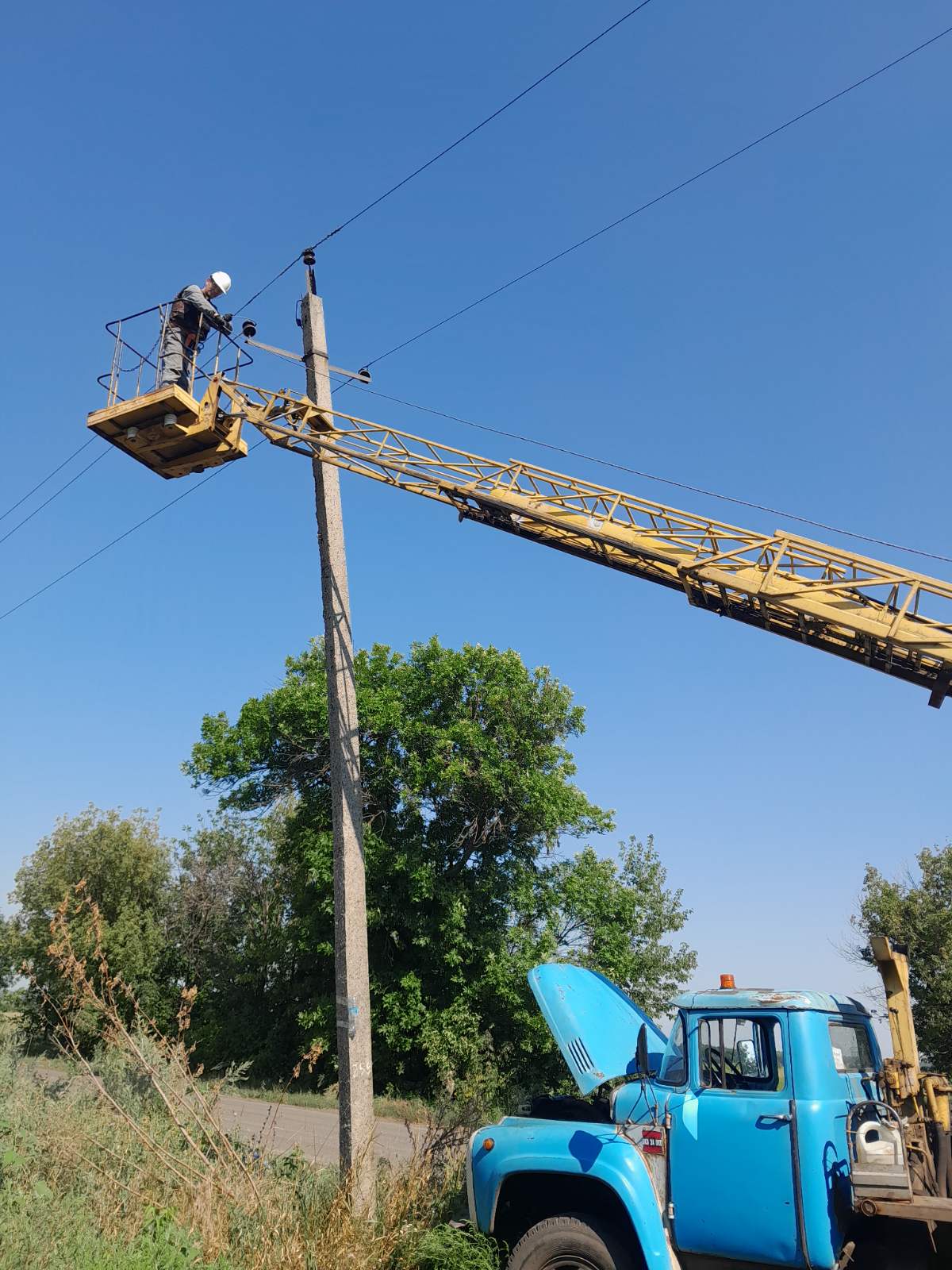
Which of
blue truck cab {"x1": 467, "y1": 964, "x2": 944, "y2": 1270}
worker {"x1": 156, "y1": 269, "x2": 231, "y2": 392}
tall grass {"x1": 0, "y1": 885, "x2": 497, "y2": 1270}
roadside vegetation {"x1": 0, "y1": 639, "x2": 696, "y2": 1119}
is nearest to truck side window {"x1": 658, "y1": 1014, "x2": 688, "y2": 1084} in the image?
blue truck cab {"x1": 467, "y1": 964, "x2": 944, "y2": 1270}

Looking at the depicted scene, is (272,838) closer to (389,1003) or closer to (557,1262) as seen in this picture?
(389,1003)

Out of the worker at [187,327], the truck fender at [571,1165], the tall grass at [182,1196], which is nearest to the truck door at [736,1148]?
the truck fender at [571,1165]

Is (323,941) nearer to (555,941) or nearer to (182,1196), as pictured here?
(555,941)

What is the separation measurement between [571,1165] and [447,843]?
19.7m

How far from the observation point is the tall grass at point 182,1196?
6.31m

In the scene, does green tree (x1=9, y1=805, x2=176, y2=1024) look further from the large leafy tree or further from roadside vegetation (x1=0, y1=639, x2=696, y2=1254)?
the large leafy tree

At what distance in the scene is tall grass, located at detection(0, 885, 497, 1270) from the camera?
6.31 metres

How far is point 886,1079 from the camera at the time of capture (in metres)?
5.95

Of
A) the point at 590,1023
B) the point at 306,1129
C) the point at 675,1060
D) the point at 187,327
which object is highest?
the point at 187,327

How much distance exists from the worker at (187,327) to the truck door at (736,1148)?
851 cm

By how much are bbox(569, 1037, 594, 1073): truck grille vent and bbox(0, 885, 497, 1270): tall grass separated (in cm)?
140

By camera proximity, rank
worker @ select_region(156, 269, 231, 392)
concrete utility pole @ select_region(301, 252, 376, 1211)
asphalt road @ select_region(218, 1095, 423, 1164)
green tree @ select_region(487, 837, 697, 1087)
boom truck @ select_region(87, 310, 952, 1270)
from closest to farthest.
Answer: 1. boom truck @ select_region(87, 310, 952, 1270)
2. concrete utility pole @ select_region(301, 252, 376, 1211)
3. worker @ select_region(156, 269, 231, 392)
4. asphalt road @ select_region(218, 1095, 423, 1164)
5. green tree @ select_region(487, 837, 697, 1087)

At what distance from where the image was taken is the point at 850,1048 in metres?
6.10

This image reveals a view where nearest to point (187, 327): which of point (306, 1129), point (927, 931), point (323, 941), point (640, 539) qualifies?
point (640, 539)
